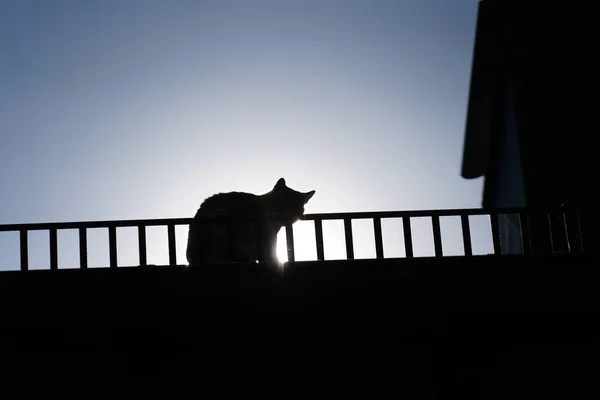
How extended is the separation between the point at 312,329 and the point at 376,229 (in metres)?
1.01

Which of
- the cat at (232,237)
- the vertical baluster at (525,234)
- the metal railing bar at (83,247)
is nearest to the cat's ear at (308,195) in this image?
the cat at (232,237)

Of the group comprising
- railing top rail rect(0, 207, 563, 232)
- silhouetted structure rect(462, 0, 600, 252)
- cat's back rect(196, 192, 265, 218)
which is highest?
silhouetted structure rect(462, 0, 600, 252)

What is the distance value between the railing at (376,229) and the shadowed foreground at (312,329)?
0.24 meters

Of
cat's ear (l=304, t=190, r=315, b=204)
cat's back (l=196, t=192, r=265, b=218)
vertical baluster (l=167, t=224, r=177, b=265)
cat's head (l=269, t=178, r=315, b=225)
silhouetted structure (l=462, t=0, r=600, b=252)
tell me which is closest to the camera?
vertical baluster (l=167, t=224, r=177, b=265)

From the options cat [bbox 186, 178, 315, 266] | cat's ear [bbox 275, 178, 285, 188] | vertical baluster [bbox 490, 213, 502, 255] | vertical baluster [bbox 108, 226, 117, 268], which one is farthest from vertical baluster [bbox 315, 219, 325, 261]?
cat's ear [bbox 275, 178, 285, 188]

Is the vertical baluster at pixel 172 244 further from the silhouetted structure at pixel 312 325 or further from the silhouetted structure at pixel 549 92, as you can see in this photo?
the silhouetted structure at pixel 549 92

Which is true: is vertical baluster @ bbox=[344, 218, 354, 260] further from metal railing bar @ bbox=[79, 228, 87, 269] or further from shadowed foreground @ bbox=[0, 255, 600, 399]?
metal railing bar @ bbox=[79, 228, 87, 269]

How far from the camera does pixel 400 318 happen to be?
693 centimetres

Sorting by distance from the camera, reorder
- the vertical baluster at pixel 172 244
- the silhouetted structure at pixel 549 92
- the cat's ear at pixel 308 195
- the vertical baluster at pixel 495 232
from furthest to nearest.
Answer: the silhouetted structure at pixel 549 92
the cat's ear at pixel 308 195
the vertical baluster at pixel 495 232
the vertical baluster at pixel 172 244

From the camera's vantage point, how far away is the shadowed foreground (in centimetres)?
662

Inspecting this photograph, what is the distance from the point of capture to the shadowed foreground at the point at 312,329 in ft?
21.7

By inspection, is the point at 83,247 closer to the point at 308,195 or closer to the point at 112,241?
the point at 112,241

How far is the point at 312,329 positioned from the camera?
685 cm

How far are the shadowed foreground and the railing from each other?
24 cm
